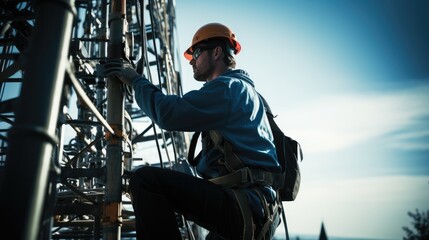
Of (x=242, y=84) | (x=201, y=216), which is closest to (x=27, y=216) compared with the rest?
(x=201, y=216)

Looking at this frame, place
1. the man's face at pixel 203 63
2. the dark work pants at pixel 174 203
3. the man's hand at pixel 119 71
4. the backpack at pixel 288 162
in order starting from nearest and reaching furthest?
the dark work pants at pixel 174 203 < the man's hand at pixel 119 71 < the backpack at pixel 288 162 < the man's face at pixel 203 63

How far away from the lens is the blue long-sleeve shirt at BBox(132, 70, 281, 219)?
2.43 meters

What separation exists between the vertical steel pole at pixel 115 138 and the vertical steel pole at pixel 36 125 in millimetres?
1584

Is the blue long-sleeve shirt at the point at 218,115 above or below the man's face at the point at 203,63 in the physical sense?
below

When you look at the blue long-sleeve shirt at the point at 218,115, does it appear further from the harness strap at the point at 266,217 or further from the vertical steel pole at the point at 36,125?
the vertical steel pole at the point at 36,125

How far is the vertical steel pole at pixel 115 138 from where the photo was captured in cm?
252

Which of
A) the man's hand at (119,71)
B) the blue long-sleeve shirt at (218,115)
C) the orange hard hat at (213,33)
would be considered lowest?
the blue long-sleeve shirt at (218,115)

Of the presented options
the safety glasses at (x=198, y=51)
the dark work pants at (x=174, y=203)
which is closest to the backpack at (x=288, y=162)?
the dark work pants at (x=174, y=203)

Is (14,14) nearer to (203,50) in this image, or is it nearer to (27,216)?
(203,50)

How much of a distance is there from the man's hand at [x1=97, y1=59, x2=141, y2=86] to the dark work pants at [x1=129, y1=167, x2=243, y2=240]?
755 mm

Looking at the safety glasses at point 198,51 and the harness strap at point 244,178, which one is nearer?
the harness strap at point 244,178

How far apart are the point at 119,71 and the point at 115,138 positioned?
0.50 meters

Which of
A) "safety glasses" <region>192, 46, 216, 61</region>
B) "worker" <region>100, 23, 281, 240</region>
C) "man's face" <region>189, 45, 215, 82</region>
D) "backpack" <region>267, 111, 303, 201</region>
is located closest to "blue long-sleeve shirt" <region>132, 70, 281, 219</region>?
"worker" <region>100, 23, 281, 240</region>

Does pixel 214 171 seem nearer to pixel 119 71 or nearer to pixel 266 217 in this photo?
pixel 266 217
